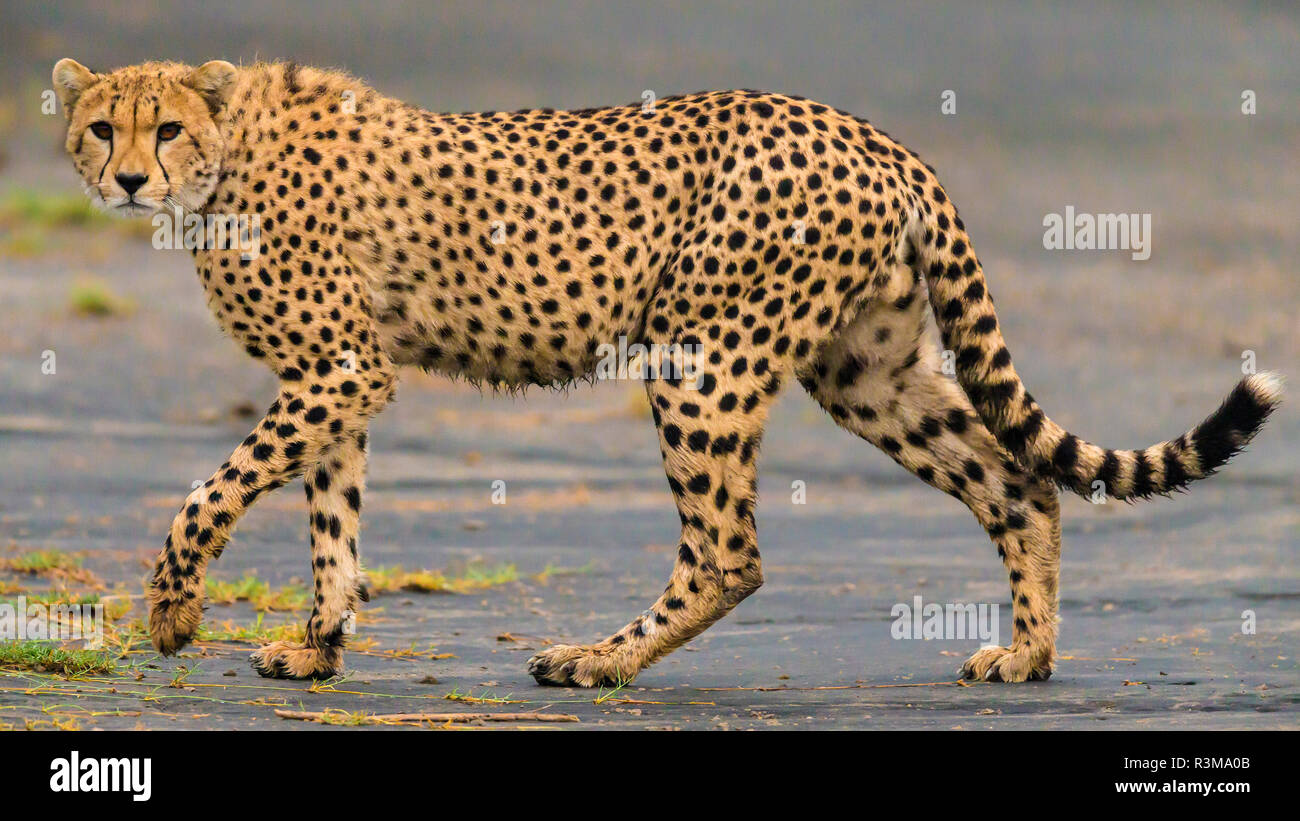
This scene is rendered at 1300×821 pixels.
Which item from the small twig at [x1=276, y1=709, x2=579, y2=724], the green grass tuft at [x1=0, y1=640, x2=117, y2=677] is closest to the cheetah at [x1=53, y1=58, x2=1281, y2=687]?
the green grass tuft at [x1=0, y1=640, x2=117, y2=677]

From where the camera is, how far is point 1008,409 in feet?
23.8

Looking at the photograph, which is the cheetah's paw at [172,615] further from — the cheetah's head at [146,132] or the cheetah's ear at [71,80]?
the cheetah's ear at [71,80]

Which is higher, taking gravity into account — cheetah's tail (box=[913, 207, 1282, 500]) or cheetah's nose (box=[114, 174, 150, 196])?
cheetah's nose (box=[114, 174, 150, 196])

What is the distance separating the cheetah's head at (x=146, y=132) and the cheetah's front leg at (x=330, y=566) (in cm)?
110

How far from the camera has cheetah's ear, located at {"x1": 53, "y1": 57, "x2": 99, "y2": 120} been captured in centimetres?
706

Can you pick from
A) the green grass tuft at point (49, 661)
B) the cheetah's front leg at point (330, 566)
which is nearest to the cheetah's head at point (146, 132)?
the cheetah's front leg at point (330, 566)

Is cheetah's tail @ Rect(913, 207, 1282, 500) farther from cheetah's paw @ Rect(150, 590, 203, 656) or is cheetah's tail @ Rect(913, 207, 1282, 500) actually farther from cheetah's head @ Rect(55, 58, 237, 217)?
cheetah's paw @ Rect(150, 590, 203, 656)

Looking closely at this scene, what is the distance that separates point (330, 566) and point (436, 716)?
126cm

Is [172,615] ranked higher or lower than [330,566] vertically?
lower

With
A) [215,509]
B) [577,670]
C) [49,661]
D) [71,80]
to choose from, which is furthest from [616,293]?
[49,661]

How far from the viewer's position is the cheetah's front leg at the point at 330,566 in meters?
7.03

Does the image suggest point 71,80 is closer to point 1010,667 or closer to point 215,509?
point 215,509

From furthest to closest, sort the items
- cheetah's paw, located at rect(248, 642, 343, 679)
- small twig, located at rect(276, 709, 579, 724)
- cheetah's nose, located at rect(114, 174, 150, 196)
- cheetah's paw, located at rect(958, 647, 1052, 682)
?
cheetah's paw, located at rect(958, 647, 1052, 682), cheetah's paw, located at rect(248, 642, 343, 679), cheetah's nose, located at rect(114, 174, 150, 196), small twig, located at rect(276, 709, 579, 724)

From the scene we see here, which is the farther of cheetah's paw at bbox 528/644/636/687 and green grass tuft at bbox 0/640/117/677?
cheetah's paw at bbox 528/644/636/687
